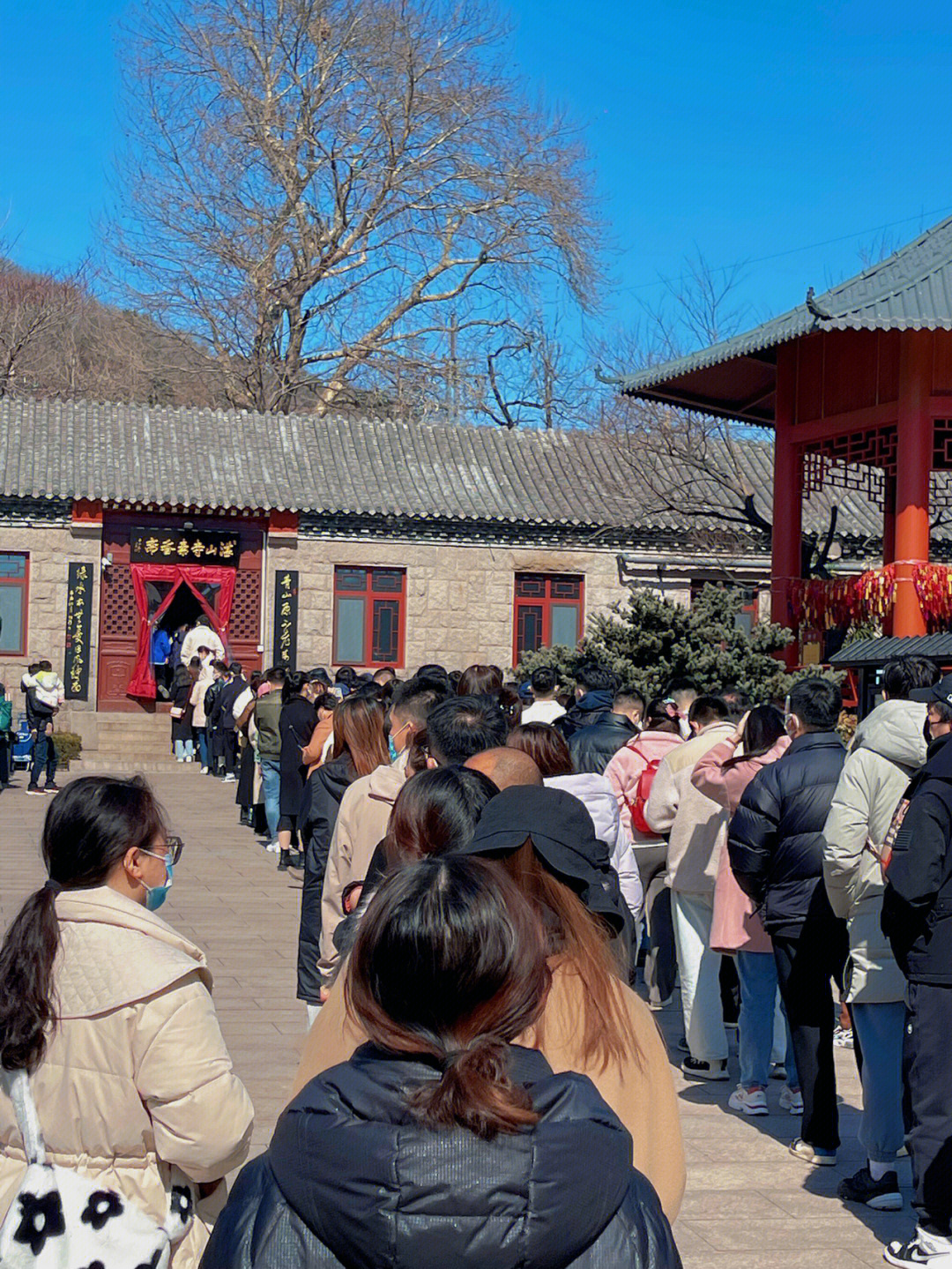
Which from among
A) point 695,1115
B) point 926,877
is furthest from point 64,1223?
point 695,1115

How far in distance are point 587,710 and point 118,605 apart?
685 inches

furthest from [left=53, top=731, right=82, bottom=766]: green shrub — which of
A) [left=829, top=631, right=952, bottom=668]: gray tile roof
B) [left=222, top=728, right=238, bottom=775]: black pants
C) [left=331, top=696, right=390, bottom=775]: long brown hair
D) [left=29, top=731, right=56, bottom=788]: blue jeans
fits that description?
[left=331, top=696, right=390, bottom=775]: long brown hair

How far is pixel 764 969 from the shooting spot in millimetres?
6129

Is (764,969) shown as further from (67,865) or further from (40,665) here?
(40,665)

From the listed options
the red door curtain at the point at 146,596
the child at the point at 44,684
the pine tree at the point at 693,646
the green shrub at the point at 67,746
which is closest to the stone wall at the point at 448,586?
the red door curtain at the point at 146,596

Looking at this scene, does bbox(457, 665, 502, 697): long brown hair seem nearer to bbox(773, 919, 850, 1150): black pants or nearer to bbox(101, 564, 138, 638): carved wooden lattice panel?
bbox(773, 919, 850, 1150): black pants

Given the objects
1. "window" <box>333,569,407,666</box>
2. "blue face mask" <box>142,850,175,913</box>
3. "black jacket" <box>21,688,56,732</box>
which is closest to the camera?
"blue face mask" <box>142,850,175,913</box>

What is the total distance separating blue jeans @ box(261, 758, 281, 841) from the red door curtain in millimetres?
10827

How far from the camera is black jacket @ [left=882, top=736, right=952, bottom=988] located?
4.36m

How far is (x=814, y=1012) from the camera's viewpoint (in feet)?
17.9

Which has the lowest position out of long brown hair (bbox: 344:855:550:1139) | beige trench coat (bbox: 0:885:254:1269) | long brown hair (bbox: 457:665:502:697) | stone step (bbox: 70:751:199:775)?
stone step (bbox: 70:751:199:775)

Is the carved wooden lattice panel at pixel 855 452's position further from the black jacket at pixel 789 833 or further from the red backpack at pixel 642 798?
the black jacket at pixel 789 833

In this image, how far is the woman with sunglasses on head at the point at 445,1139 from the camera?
162 centimetres

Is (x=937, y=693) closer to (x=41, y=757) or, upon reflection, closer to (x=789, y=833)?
(x=789, y=833)
